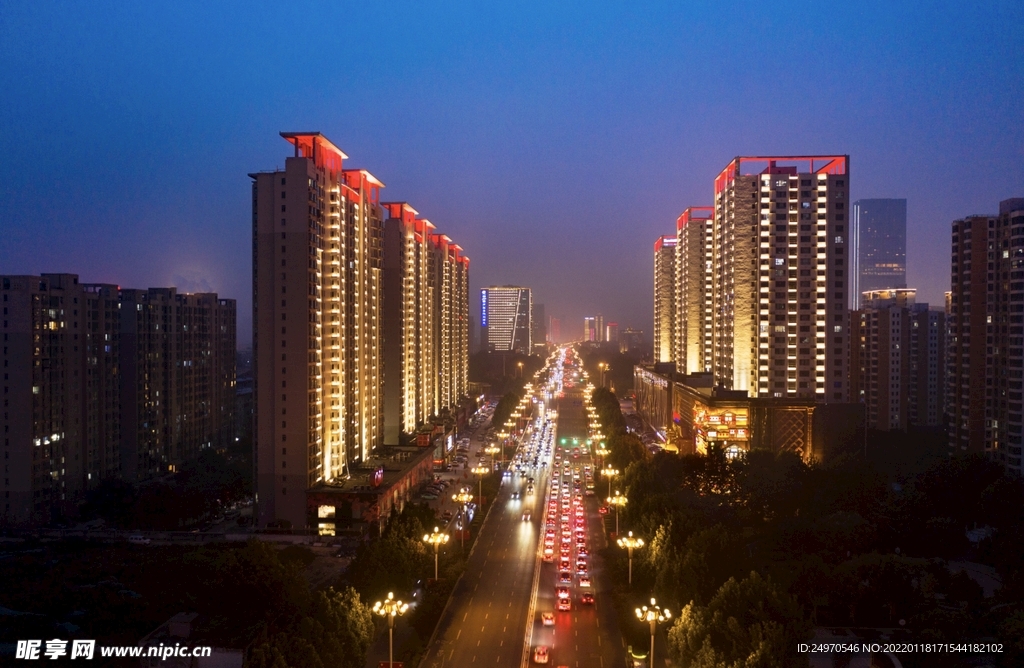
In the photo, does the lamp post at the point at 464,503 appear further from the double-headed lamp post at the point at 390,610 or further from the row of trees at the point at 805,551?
the double-headed lamp post at the point at 390,610

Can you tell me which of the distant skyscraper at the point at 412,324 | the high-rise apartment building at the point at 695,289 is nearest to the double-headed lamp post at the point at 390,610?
the distant skyscraper at the point at 412,324

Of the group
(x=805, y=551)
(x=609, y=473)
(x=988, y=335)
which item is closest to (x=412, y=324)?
(x=609, y=473)

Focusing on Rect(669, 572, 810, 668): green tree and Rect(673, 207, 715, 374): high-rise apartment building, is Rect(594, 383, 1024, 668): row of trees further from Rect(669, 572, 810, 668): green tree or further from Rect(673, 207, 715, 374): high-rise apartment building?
Rect(673, 207, 715, 374): high-rise apartment building

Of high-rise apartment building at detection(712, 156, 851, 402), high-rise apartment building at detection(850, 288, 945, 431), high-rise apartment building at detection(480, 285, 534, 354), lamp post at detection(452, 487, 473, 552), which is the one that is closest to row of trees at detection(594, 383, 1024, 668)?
lamp post at detection(452, 487, 473, 552)

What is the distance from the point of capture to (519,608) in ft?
77.7

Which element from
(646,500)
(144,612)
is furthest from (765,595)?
(144,612)

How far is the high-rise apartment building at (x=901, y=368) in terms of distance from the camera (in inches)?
2295

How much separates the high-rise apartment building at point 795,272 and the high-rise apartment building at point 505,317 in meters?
124

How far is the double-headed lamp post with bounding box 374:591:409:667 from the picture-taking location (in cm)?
1788

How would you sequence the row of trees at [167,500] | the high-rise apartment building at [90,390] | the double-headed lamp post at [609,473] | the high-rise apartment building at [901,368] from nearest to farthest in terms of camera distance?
the row of trees at [167,500]
the high-rise apartment building at [90,390]
the double-headed lamp post at [609,473]
the high-rise apartment building at [901,368]

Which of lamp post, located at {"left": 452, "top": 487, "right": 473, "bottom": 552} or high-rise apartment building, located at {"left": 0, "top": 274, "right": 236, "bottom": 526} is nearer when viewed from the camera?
lamp post, located at {"left": 452, "top": 487, "right": 473, "bottom": 552}

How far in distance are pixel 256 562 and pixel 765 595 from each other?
12575 millimetres

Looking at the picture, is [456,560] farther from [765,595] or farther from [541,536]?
[765,595]

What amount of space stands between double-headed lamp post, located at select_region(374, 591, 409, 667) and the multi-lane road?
1118 millimetres
